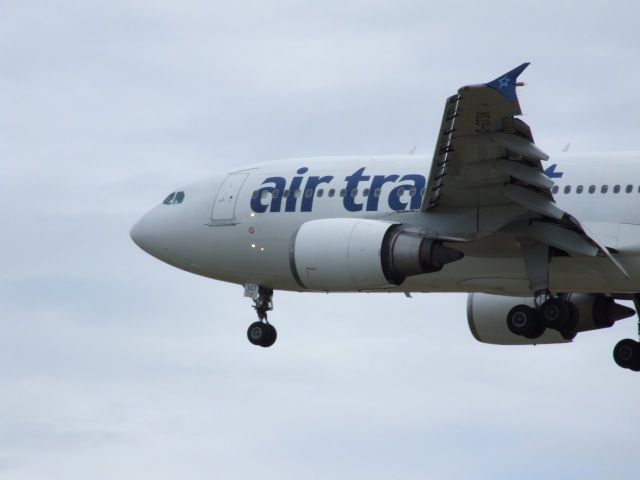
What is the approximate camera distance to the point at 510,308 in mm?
44156

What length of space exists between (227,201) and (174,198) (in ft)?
6.52

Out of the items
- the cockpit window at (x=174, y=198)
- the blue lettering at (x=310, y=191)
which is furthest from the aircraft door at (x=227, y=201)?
the blue lettering at (x=310, y=191)

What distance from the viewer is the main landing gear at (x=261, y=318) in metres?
42.8

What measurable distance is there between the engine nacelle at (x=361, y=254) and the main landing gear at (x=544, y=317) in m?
2.03

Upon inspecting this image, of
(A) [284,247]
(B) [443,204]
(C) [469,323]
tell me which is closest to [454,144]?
(B) [443,204]

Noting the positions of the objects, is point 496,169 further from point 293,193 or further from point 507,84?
point 293,193

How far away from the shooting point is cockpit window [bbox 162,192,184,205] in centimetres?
4422

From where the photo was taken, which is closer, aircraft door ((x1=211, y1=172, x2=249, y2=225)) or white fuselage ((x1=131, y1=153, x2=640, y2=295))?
white fuselage ((x1=131, y1=153, x2=640, y2=295))

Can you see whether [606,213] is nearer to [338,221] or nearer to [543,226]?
[543,226]

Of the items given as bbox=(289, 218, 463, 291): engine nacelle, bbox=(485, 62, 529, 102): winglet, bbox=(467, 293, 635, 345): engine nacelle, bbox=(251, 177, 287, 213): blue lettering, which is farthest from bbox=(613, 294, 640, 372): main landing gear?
bbox=(485, 62, 529, 102): winglet

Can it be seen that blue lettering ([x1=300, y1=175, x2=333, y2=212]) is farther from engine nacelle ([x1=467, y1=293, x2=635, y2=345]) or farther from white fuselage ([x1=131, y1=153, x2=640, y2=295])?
engine nacelle ([x1=467, y1=293, x2=635, y2=345])

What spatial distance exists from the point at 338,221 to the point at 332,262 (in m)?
0.92

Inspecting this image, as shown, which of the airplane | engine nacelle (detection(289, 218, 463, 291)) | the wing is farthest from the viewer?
engine nacelle (detection(289, 218, 463, 291))

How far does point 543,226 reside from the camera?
3869 cm
